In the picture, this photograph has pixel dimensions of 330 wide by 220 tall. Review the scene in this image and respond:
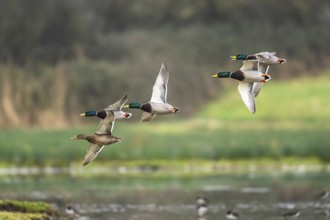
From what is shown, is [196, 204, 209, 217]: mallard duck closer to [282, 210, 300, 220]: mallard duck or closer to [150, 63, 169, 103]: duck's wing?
[282, 210, 300, 220]: mallard duck

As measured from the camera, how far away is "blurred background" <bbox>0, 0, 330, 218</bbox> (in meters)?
41.5

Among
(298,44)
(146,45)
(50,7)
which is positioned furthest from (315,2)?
(50,7)

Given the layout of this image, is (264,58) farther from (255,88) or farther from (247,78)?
(255,88)

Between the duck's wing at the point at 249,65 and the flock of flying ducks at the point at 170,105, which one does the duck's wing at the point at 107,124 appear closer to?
the flock of flying ducks at the point at 170,105

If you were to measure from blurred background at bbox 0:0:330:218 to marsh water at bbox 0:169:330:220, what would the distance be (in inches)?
22.7

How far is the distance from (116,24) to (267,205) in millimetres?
44493

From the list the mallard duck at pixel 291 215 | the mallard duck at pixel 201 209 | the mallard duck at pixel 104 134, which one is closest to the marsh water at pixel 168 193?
the mallard duck at pixel 201 209

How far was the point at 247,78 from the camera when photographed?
20.8m

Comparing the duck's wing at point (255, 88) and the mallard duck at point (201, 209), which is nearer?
the duck's wing at point (255, 88)

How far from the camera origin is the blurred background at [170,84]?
4153cm

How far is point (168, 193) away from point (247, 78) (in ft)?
40.2

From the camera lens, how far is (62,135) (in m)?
42.2

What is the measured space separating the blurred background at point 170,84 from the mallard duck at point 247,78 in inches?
355

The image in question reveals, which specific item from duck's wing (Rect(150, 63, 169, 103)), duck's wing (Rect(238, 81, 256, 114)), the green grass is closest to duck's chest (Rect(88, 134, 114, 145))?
duck's wing (Rect(150, 63, 169, 103))
